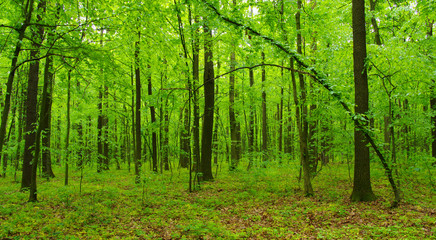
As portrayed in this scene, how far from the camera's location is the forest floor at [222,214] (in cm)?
509

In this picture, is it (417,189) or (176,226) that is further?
(417,189)

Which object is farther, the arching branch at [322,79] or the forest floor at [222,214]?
the arching branch at [322,79]

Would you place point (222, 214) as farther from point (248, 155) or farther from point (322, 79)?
point (322, 79)

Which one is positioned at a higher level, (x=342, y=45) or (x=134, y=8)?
(x=342, y=45)

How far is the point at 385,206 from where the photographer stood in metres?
6.46

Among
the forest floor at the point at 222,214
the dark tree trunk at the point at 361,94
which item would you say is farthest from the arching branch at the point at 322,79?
the forest floor at the point at 222,214

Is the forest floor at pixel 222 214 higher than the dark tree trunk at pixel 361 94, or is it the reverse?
the dark tree trunk at pixel 361 94

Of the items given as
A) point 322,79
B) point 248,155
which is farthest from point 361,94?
point 248,155

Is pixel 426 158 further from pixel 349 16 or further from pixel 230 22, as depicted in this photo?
pixel 349 16

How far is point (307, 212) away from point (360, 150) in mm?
2497

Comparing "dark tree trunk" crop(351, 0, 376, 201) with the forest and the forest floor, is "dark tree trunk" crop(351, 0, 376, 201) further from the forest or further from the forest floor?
the forest floor

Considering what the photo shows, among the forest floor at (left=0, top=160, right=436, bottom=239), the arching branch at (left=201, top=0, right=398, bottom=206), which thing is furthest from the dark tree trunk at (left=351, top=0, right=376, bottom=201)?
the arching branch at (left=201, top=0, right=398, bottom=206)

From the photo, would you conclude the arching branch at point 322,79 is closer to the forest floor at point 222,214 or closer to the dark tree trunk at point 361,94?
the dark tree trunk at point 361,94

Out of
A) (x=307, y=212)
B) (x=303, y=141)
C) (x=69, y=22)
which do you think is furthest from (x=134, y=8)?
(x=307, y=212)
